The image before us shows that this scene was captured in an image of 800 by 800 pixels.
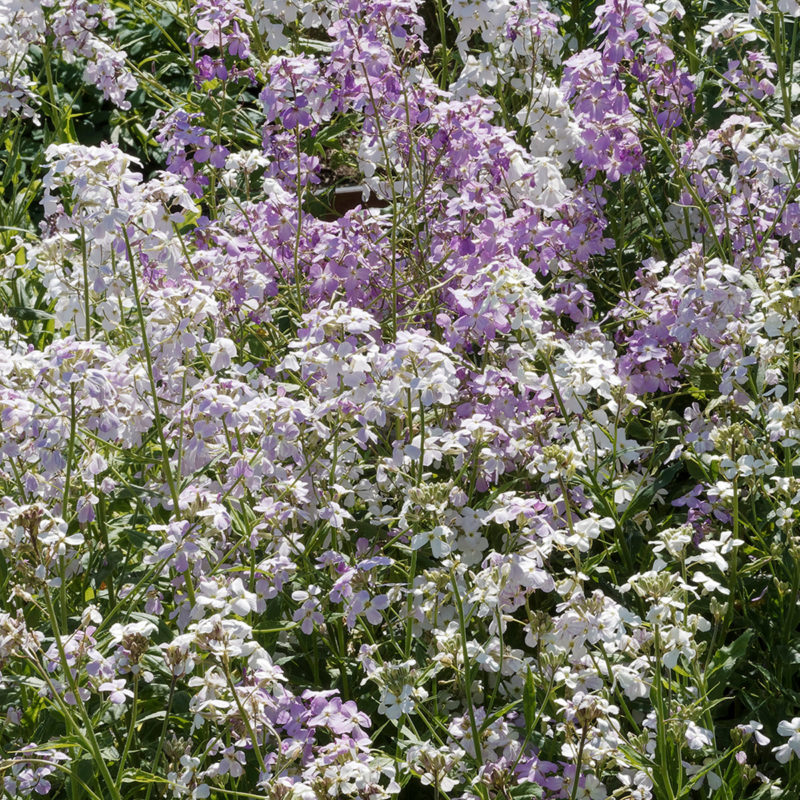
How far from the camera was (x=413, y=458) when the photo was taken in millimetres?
2010

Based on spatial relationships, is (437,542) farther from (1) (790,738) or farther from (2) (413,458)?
(1) (790,738)

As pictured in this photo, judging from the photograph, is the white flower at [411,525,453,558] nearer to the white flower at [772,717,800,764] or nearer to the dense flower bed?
the dense flower bed

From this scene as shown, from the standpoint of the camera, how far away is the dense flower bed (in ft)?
5.79

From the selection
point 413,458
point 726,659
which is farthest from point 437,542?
point 726,659

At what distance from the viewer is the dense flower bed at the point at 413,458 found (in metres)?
1.76

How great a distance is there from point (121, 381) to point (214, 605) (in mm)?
549

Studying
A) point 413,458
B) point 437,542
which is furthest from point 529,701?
point 413,458

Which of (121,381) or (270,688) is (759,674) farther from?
(121,381)

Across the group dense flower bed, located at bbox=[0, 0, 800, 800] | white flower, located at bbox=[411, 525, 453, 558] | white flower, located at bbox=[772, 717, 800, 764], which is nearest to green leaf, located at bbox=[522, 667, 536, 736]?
dense flower bed, located at bbox=[0, 0, 800, 800]

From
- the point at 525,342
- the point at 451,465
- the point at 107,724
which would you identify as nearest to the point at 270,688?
the point at 107,724

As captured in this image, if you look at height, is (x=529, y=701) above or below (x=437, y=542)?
below

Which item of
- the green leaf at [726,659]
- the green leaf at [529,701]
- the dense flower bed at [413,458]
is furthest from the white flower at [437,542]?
the green leaf at [726,659]

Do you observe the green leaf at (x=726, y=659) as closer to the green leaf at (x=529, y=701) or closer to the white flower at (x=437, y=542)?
the green leaf at (x=529, y=701)

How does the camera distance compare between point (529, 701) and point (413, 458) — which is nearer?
point (529, 701)
